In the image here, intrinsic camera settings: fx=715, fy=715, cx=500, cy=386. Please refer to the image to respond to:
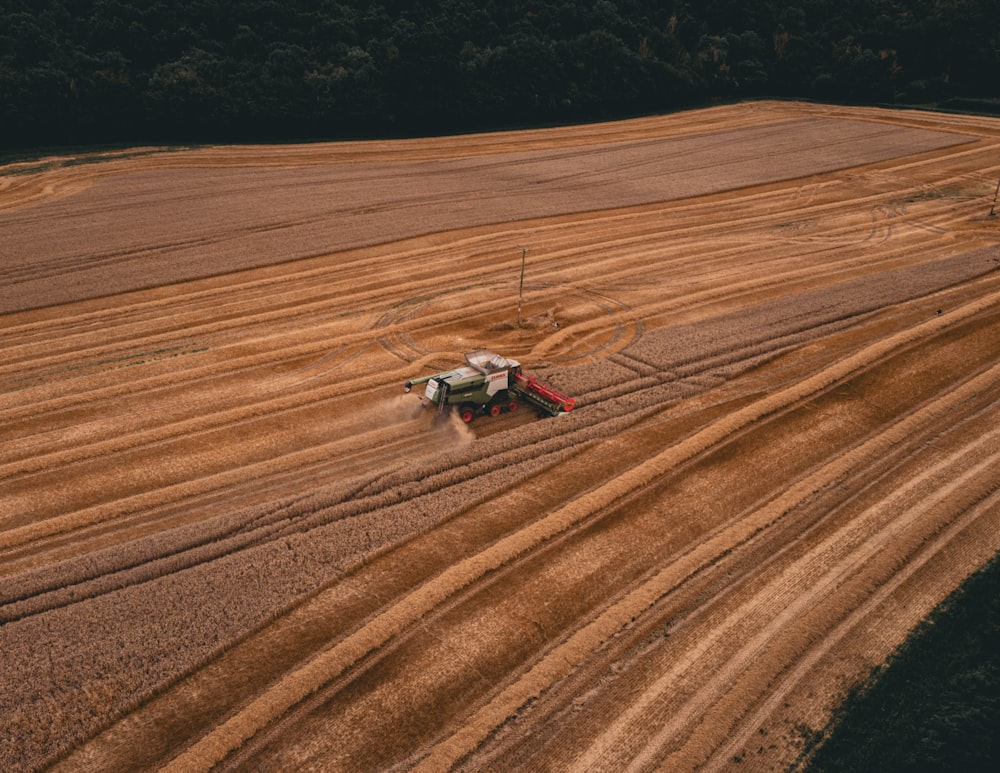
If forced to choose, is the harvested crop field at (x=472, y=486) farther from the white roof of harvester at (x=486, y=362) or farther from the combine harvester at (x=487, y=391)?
the white roof of harvester at (x=486, y=362)

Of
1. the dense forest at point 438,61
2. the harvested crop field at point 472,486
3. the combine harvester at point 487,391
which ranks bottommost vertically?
the harvested crop field at point 472,486

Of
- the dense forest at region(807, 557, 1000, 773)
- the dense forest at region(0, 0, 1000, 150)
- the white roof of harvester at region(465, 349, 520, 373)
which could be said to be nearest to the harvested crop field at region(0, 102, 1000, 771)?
the dense forest at region(807, 557, 1000, 773)

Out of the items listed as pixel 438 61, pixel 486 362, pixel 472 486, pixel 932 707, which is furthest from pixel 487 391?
pixel 438 61

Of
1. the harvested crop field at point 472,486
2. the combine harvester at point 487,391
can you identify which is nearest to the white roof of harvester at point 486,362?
the combine harvester at point 487,391

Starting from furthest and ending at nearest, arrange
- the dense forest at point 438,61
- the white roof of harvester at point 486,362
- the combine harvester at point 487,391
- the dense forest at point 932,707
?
the dense forest at point 438,61, the white roof of harvester at point 486,362, the combine harvester at point 487,391, the dense forest at point 932,707

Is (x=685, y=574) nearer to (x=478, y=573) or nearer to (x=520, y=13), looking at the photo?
(x=478, y=573)

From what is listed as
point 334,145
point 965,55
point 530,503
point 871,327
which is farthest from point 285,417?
point 965,55
